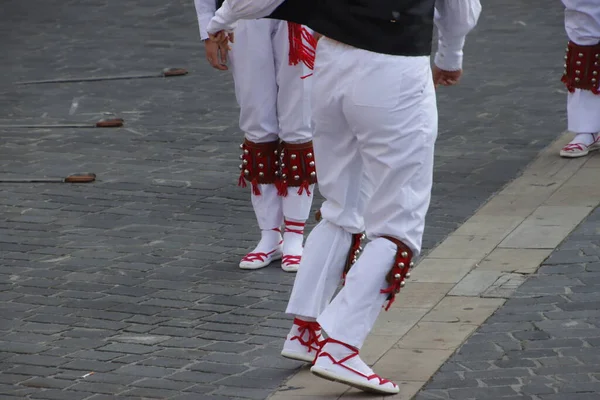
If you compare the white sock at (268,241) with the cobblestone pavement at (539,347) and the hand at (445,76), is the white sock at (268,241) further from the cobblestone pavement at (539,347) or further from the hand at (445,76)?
the hand at (445,76)

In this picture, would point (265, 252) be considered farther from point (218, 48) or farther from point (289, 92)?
point (218, 48)

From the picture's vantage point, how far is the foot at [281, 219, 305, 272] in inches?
255

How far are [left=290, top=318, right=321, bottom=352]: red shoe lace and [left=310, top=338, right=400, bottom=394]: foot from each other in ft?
0.84

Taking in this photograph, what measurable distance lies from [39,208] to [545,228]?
9.53ft

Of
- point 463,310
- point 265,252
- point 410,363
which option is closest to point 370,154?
point 410,363

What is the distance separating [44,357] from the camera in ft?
17.4

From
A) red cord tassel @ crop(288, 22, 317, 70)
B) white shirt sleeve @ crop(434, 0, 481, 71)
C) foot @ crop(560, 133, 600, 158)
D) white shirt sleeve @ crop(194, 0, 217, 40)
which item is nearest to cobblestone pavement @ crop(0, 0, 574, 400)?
foot @ crop(560, 133, 600, 158)

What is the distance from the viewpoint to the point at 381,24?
458 cm

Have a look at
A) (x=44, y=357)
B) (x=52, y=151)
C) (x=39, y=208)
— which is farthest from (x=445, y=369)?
(x=52, y=151)

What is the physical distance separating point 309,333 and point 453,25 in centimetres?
127

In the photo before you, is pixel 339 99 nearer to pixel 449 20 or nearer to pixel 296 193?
pixel 449 20

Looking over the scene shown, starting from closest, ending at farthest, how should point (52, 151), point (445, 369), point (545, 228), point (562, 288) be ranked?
1. point (445, 369)
2. point (562, 288)
3. point (545, 228)
4. point (52, 151)

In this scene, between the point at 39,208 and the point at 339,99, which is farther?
the point at 39,208

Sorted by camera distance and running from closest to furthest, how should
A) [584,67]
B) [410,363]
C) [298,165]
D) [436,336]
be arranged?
[410,363] → [436,336] → [298,165] → [584,67]
